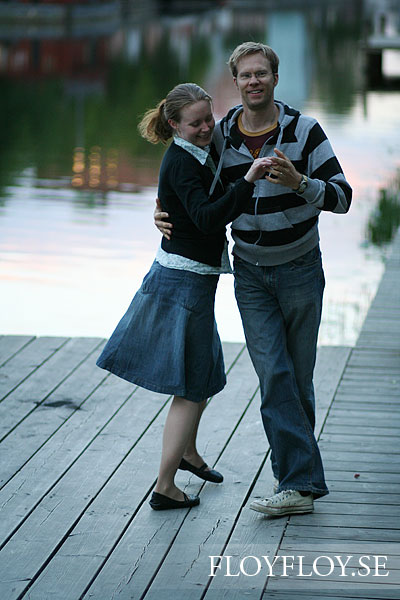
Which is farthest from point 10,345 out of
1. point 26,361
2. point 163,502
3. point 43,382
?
point 163,502

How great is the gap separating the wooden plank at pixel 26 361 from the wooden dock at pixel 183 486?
14mm

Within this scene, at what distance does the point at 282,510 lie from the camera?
12.4 feet

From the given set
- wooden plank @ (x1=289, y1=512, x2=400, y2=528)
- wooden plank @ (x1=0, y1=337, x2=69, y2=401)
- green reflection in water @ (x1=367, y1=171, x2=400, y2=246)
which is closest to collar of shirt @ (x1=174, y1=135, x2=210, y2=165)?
wooden plank @ (x1=289, y1=512, x2=400, y2=528)

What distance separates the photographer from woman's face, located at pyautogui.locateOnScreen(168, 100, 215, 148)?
3.59 meters

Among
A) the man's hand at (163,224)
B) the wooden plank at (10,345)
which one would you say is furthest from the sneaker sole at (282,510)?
the wooden plank at (10,345)

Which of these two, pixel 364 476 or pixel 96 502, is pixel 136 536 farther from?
pixel 364 476

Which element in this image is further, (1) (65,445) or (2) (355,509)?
(1) (65,445)

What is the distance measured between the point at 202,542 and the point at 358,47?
39.2m

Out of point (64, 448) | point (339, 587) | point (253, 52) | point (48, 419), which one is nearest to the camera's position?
point (339, 587)

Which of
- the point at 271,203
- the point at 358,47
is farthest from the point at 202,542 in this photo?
the point at 358,47

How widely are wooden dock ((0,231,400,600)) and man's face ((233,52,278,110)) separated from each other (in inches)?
53.9

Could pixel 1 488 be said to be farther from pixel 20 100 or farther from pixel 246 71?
pixel 20 100

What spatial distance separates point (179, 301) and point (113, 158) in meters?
12.0

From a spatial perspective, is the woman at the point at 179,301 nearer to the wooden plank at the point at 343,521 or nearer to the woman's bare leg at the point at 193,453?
the woman's bare leg at the point at 193,453
